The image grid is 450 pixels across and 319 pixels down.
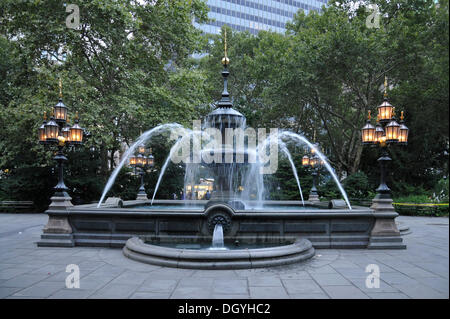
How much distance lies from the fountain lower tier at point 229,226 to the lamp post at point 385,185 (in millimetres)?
31

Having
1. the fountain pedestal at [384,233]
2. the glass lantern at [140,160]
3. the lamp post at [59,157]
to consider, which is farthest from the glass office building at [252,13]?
the fountain pedestal at [384,233]

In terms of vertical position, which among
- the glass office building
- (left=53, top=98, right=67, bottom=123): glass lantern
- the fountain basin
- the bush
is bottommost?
the bush

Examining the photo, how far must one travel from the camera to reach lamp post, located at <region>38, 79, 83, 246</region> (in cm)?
946

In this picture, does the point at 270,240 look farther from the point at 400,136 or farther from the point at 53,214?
the point at 53,214

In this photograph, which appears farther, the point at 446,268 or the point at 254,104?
→ the point at 254,104

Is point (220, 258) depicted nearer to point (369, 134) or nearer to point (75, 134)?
point (369, 134)

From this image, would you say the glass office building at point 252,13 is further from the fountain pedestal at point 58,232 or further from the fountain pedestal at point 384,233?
the fountain pedestal at point 384,233

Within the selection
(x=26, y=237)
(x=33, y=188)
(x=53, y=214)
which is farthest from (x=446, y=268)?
(x=33, y=188)

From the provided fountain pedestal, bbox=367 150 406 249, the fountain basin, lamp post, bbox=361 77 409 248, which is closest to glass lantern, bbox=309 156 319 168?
lamp post, bbox=361 77 409 248

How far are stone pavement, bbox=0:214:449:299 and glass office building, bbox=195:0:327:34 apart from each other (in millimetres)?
74462

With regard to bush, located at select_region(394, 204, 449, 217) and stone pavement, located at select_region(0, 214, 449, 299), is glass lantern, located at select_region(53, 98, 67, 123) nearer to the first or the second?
stone pavement, located at select_region(0, 214, 449, 299)

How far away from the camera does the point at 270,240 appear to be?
8805 mm

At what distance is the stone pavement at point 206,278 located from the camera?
512cm
